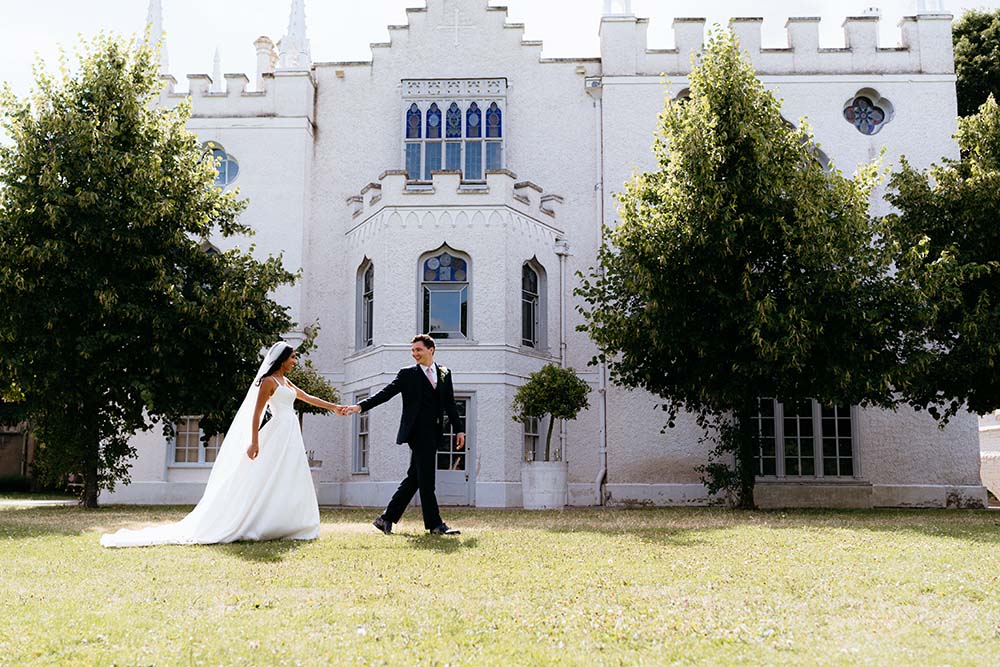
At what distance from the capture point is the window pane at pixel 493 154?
72.4 feet

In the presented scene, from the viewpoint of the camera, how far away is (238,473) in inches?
361

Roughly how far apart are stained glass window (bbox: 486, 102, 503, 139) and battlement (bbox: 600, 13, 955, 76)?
2.73 m

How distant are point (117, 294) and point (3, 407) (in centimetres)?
1650

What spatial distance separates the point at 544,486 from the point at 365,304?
20.7 ft

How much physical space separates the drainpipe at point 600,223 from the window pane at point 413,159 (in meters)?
4.25

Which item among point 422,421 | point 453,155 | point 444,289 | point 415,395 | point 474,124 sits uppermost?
point 474,124

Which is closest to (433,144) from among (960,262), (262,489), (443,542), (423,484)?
(960,262)

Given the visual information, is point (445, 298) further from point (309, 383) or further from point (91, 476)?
point (91, 476)

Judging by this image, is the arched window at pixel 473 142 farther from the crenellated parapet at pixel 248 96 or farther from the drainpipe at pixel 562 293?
the crenellated parapet at pixel 248 96

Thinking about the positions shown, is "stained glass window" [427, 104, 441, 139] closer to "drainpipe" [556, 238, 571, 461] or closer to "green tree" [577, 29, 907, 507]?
"drainpipe" [556, 238, 571, 461]

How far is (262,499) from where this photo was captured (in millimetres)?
9023

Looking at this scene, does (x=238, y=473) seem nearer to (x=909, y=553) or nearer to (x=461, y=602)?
(x=461, y=602)

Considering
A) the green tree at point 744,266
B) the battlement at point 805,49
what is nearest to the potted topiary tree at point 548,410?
the green tree at point 744,266

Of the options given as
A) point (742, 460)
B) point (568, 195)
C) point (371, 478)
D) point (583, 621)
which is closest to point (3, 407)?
point (371, 478)
